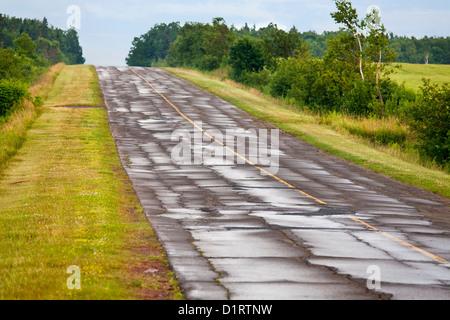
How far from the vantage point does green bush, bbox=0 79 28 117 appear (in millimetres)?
39438

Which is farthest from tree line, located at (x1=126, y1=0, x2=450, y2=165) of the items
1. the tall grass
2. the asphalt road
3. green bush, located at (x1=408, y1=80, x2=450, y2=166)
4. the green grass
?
the tall grass

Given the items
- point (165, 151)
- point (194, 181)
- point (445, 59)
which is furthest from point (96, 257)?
point (445, 59)

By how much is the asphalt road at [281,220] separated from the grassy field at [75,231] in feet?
1.67

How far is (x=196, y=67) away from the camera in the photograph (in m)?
102

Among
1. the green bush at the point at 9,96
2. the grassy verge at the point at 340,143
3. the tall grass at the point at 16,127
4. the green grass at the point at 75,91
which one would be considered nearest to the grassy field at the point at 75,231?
the tall grass at the point at 16,127

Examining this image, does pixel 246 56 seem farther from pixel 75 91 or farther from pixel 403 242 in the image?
pixel 403 242

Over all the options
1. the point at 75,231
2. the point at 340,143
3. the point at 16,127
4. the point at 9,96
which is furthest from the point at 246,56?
the point at 75,231

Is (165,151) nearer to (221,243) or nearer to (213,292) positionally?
(221,243)

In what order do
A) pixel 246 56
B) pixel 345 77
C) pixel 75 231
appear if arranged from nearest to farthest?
pixel 75 231
pixel 345 77
pixel 246 56

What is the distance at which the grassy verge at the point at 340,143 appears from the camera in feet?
82.1

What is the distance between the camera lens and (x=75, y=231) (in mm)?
12711

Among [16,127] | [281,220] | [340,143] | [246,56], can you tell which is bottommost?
[340,143]

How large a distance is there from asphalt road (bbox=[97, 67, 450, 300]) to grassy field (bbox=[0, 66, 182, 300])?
0.51m

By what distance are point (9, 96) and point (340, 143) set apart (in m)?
20.6
